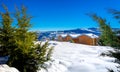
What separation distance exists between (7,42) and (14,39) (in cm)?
34

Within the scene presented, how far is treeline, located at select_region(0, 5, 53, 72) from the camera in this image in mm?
9961

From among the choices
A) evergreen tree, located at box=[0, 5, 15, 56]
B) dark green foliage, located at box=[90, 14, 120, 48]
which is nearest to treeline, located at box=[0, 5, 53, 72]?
evergreen tree, located at box=[0, 5, 15, 56]

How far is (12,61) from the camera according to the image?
9727 mm

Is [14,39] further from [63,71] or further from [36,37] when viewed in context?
[63,71]

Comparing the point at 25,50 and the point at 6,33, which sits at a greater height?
the point at 6,33

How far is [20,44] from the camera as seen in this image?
9.80 m

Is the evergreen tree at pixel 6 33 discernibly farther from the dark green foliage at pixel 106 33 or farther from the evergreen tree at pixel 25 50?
the dark green foliage at pixel 106 33

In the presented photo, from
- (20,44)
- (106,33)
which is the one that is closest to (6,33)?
(20,44)

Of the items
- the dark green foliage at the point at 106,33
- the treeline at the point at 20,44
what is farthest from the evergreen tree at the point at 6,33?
the dark green foliage at the point at 106,33

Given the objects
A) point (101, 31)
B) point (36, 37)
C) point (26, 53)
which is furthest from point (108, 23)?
point (36, 37)

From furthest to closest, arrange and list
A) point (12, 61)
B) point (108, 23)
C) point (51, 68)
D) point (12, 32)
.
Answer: point (51, 68) < point (12, 32) < point (12, 61) < point (108, 23)

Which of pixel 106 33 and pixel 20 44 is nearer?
pixel 106 33

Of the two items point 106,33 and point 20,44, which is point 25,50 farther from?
point 106,33

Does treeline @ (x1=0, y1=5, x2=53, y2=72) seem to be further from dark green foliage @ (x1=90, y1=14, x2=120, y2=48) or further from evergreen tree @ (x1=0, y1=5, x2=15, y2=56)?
dark green foliage @ (x1=90, y1=14, x2=120, y2=48)
